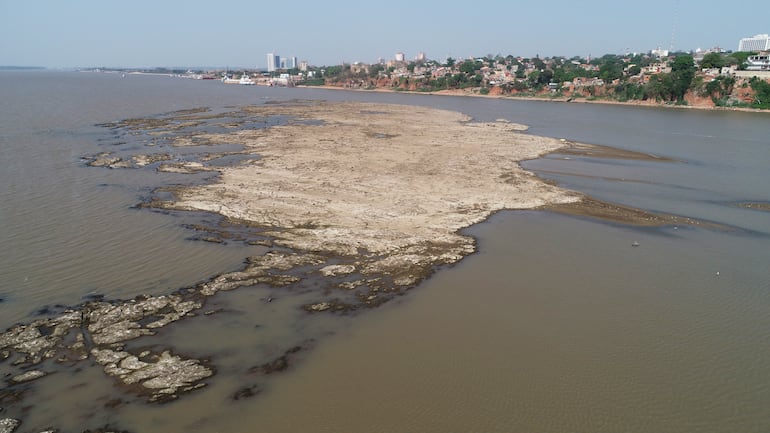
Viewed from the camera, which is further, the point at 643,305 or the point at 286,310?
the point at 643,305

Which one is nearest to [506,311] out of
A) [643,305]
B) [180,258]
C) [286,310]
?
[643,305]

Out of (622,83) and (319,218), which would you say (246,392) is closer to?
(319,218)

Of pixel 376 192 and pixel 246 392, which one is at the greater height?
pixel 376 192

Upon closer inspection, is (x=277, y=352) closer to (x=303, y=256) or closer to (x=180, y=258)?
(x=303, y=256)

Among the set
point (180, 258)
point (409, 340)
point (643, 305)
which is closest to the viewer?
point (409, 340)

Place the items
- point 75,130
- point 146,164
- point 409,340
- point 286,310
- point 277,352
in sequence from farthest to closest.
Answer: point 75,130 < point 146,164 < point 286,310 < point 409,340 < point 277,352

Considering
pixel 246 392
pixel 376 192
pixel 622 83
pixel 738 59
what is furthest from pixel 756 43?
pixel 246 392
